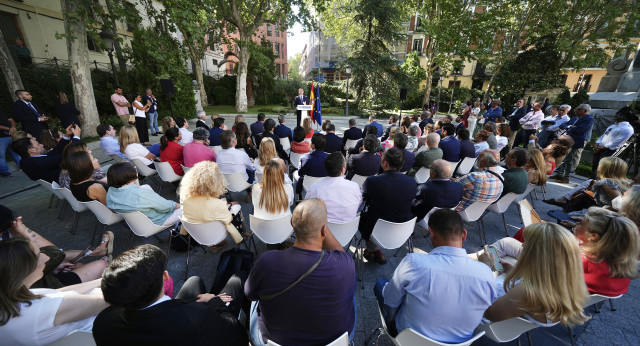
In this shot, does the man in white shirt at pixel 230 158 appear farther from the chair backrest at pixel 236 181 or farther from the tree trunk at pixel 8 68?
the tree trunk at pixel 8 68

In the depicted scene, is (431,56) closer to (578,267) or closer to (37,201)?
(578,267)

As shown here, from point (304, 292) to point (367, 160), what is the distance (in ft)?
9.24

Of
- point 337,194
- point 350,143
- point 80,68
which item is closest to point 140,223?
point 337,194

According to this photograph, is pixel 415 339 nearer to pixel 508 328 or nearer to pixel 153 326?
pixel 508 328

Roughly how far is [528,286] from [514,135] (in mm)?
9921

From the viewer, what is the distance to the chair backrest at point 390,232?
8.36ft

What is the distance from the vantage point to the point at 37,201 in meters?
4.49

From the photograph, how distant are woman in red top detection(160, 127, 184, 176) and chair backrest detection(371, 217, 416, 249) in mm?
3648

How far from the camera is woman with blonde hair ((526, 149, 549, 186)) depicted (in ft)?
12.3

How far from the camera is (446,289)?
4.68ft

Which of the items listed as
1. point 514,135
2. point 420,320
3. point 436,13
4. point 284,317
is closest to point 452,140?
point 420,320

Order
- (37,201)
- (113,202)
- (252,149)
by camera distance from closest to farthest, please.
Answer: (113,202), (37,201), (252,149)

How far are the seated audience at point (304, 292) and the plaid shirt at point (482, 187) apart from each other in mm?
2545

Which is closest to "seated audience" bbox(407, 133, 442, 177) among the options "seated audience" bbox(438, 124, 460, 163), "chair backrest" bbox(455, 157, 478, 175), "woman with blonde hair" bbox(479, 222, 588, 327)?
"seated audience" bbox(438, 124, 460, 163)
